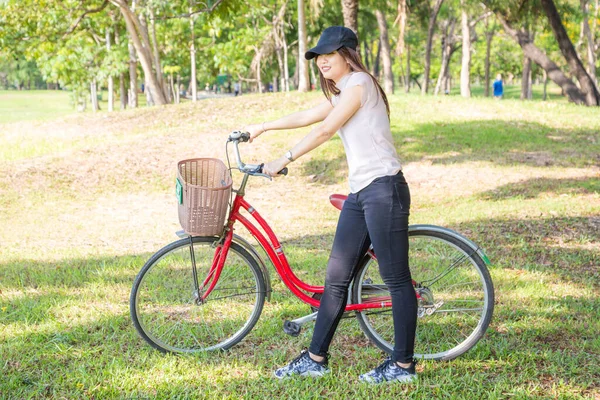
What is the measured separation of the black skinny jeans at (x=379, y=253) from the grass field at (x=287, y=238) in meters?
0.30

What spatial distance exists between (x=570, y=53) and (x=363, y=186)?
58.5ft

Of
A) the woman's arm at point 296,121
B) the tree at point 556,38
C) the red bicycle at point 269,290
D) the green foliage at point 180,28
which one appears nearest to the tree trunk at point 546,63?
the tree at point 556,38

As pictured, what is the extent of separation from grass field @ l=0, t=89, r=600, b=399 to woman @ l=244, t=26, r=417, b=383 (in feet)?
1.35

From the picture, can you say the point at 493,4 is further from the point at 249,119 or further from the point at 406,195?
the point at 406,195

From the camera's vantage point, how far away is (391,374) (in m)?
3.80

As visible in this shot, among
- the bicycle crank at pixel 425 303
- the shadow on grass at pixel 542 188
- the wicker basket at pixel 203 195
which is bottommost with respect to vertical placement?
the shadow on grass at pixel 542 188

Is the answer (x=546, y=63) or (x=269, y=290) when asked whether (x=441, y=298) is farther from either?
(x=546, y=63)

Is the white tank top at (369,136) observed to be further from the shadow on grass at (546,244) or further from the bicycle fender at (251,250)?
the shadow on grass at (546,244)

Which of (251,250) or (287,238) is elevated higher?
(251,250)

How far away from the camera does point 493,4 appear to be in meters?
18.2

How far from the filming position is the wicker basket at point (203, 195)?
3723 millimetres

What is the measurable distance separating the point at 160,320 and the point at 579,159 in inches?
372

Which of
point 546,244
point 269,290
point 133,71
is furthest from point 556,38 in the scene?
point 269,290

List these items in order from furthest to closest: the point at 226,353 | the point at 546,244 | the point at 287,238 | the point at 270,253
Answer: the point at 287,238 < the point at 546,244 < the point at 226,353 < the point at 270,253
